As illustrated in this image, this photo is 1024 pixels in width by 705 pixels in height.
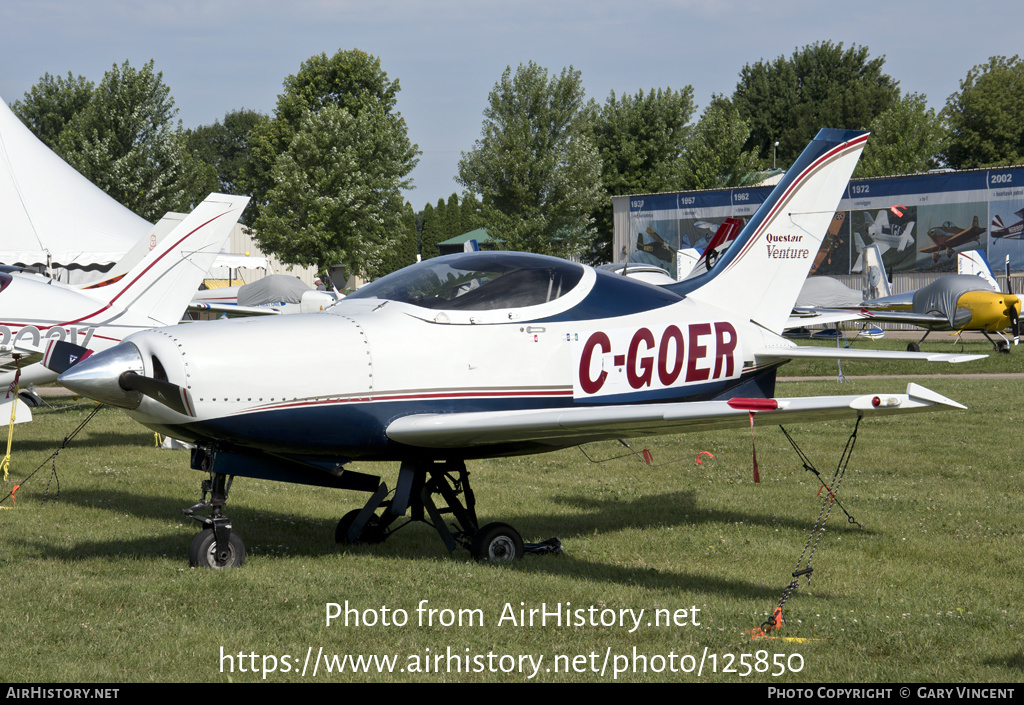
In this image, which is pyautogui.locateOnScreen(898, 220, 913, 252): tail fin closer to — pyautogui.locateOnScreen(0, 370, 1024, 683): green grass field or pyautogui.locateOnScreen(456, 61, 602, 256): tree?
pyautogui.locateOnScreen(456, 61, 602, 256): tree

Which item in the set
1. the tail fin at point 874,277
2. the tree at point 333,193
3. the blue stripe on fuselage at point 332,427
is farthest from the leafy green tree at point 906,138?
the blue stripe on fuselage at point 332,427

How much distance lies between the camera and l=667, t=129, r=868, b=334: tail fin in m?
8.39

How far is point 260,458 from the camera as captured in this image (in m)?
6.04

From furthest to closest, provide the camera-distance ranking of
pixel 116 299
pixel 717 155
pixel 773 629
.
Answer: pixel 717 155 < pixel 116 299 < pixel 773 629

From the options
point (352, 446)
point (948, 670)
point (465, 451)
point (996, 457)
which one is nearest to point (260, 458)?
point (352, 446)

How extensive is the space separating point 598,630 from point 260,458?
248cm

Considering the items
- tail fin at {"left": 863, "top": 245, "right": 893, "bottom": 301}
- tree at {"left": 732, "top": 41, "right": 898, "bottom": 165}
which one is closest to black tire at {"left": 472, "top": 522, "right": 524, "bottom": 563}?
tail fin at {"left": 863, "top": 245, "right": 893, "bottom": 301}

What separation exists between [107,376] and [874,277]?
3825cm

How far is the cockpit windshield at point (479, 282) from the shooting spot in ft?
20.8

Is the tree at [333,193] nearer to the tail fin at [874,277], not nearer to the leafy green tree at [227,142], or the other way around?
the tail fin at [874,277]

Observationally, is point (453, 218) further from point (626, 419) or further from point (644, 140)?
point (626, 419)

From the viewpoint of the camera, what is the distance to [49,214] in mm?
A: 22266

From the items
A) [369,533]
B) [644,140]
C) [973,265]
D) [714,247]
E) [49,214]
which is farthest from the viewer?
[644,140]

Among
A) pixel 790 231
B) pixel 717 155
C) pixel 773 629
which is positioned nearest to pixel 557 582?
pixel 773 629
